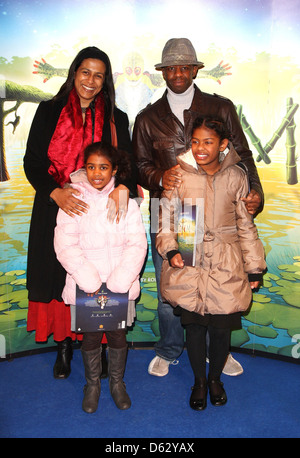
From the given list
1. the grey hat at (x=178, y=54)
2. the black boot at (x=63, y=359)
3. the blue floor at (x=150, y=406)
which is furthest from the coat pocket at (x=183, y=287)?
the grey hat at (x=178, y=54)

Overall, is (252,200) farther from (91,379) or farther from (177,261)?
(91,379)

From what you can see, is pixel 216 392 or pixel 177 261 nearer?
pixel 177 261

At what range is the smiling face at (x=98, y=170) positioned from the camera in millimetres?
2324

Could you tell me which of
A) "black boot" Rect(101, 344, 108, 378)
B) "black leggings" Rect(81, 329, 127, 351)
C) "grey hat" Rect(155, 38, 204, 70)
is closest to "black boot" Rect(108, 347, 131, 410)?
"black leggings" Rect(81, 329, 127, 351)

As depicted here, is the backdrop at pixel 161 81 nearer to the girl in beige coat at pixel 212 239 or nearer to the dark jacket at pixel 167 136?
the dark jacket at pixel 167 136

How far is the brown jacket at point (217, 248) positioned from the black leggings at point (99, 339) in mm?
363

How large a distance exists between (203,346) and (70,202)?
1.06m

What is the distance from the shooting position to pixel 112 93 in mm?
2615

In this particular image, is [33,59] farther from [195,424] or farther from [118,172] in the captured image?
[195,424]

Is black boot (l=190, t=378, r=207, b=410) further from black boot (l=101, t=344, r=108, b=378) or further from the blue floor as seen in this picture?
black boot (l=101, t=344, r=108, b=378)

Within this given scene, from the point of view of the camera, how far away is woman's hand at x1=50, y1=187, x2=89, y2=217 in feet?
7.68

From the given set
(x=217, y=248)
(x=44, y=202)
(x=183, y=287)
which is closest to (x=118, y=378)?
(x=183, y=287)

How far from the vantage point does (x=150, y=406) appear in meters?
2.54
